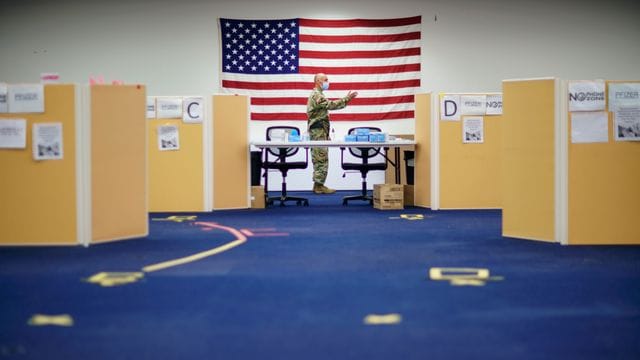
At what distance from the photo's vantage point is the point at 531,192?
17.0ft

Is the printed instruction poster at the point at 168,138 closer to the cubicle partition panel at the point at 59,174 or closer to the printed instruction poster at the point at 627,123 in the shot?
the cubicle partition panel at the point at 59,174

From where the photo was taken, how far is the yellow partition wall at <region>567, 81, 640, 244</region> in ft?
16.1

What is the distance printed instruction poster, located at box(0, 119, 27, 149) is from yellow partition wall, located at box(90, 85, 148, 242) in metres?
0.46

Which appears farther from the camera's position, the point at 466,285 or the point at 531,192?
the point at 531,192

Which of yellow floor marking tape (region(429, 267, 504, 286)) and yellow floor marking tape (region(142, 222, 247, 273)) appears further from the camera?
yellow floor marking tape (region(142, 222, 247, 273))

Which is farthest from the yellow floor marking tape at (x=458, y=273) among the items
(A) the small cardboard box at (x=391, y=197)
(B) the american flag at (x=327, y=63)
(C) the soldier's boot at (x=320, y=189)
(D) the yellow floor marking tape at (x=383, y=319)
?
(B) the american flag at (x=327, y=63)

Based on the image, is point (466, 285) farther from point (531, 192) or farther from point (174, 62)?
point (174, 62)

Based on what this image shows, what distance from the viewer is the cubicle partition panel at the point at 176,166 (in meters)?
7.64

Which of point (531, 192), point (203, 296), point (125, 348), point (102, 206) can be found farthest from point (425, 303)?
point (102, 206)

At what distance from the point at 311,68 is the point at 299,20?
80cm

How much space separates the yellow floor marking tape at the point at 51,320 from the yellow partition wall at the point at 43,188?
86.7 inches

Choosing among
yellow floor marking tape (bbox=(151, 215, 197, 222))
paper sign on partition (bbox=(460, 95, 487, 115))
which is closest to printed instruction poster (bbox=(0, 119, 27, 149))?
yellow floor marking tape (bbox=(151, 215, 197, 222))

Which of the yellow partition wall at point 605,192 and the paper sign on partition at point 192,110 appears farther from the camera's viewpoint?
the paper sign on partition at point 192,110

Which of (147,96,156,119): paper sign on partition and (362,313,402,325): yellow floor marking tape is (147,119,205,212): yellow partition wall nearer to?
(147,96,156,119): paper sign on partition
